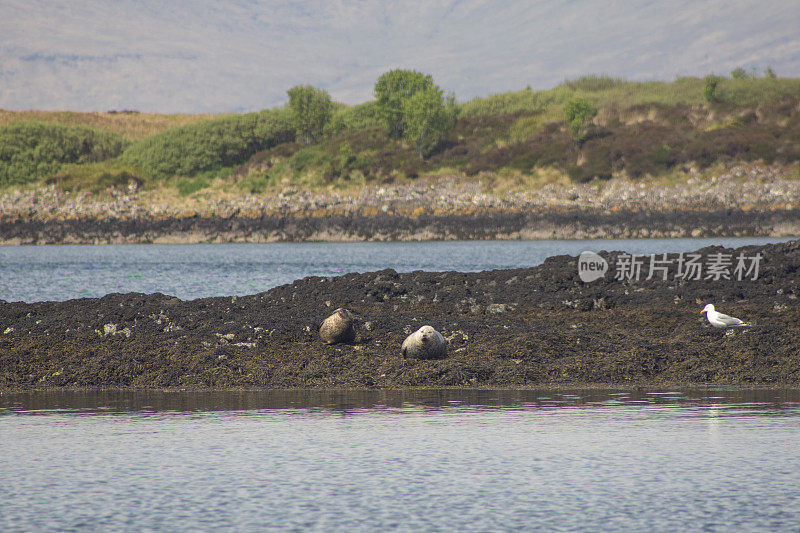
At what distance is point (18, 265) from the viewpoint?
55.2m

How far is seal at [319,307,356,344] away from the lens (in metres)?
16.6

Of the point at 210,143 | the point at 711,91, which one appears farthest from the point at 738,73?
the point at 210,143

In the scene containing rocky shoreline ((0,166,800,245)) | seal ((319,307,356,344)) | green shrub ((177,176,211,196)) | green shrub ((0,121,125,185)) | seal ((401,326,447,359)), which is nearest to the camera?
seal ((401,326,447,359))

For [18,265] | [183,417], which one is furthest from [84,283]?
[183,417]

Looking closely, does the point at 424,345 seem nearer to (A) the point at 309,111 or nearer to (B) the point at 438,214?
(B) the point at 438,214

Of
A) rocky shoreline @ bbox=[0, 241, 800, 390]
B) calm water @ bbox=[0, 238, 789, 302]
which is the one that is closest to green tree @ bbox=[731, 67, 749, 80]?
calm water @ bbox=[0, 238, 789, 302]

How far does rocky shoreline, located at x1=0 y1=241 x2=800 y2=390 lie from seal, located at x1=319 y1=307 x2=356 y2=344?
0.15 metres

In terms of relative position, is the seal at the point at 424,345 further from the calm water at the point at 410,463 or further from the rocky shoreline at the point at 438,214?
the rocky shoreline at the point at 438,214

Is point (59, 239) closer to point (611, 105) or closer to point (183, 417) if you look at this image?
point (611, 105)

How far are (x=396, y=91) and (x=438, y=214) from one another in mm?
27833

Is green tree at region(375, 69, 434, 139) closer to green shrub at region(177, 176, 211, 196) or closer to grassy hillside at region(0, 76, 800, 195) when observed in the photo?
grassy hillside at region(0, 76, 800, 195)

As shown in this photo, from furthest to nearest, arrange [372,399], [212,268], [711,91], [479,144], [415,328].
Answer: [711,91]
[479,144]
[212,268]
[415,328]
[372,399]

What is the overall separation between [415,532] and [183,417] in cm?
592

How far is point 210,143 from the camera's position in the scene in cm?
11744
